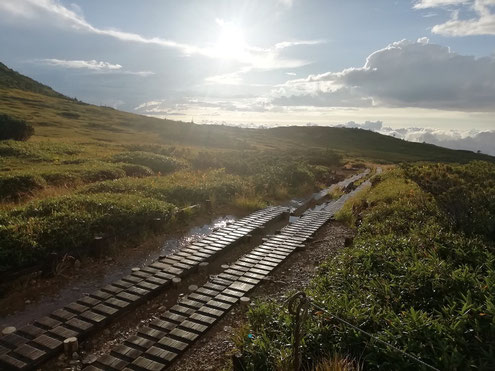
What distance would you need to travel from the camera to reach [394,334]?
519cm

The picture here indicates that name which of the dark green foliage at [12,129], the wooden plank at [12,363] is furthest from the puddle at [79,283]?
the dark green foliage at [12,129]

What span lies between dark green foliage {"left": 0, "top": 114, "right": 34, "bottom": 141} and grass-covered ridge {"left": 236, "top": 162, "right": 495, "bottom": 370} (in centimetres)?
3293

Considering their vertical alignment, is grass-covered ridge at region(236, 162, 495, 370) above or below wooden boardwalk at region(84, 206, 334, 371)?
above

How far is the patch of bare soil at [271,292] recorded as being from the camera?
5.84 meters

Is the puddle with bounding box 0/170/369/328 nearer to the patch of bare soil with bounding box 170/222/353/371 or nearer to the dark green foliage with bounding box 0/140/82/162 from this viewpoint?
the patch of bare soil with bounding box 170/222/353/371

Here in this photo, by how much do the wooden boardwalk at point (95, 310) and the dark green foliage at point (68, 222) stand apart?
207 centimetres

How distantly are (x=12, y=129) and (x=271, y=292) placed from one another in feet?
107

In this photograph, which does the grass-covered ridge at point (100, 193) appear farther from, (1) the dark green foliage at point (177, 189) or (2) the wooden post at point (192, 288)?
(2) the wooden post at point (192, 288)

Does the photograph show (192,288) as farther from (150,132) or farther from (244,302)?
(150,132)

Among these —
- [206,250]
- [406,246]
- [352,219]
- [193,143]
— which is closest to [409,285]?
[406,246]

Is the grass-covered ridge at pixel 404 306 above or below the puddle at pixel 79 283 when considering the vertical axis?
above

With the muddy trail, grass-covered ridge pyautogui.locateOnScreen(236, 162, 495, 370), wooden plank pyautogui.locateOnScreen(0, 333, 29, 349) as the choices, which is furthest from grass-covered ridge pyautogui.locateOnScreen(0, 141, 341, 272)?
grass-covered ridge pyautogui.locateOnScreen(236, 162, 495, 370)

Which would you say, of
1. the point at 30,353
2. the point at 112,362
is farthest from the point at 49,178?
the point at 112,362

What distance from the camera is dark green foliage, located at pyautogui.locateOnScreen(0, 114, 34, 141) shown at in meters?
32.0
